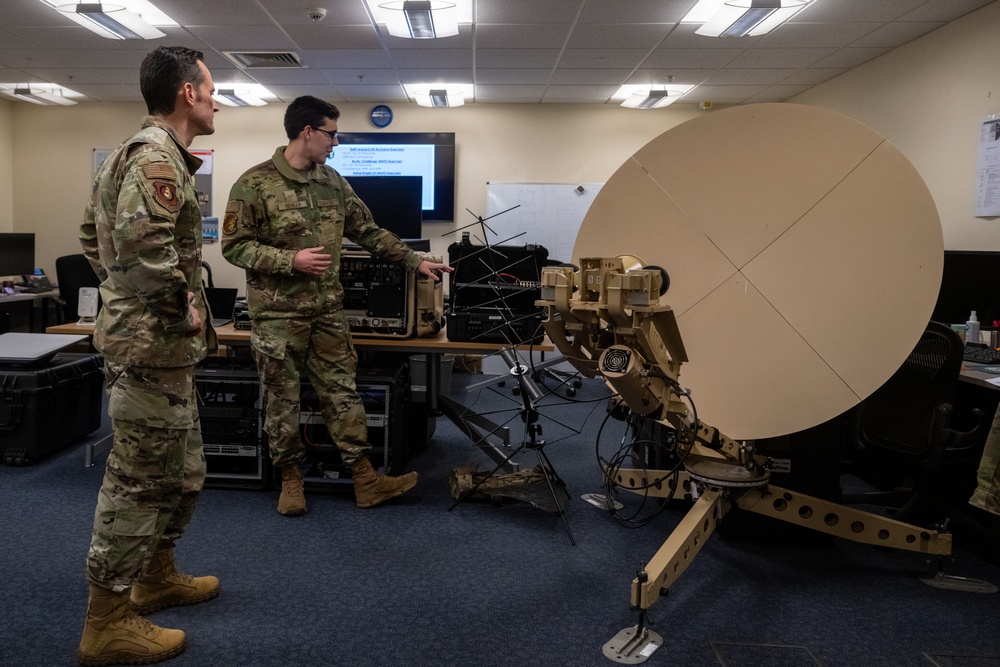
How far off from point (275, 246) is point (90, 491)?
1.39 meters

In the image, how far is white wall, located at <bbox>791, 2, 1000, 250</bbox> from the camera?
3447 millimetres

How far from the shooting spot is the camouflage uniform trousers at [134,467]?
1577 millimetres

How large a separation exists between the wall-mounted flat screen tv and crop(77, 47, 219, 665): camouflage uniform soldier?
4347mm

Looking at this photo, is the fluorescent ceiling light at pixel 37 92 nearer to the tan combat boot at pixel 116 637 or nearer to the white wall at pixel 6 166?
the white wall at pixel 6 166

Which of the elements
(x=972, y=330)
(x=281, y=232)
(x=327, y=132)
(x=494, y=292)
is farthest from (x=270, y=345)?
(x=972, y=330)

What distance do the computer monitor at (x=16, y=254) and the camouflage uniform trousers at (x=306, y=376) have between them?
12.1 feet

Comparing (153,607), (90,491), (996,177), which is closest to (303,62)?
(90,491)

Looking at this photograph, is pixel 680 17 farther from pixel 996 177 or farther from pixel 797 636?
pixel 797 636

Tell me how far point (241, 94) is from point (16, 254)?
2178 millimetres

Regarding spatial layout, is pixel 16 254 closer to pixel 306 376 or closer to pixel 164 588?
pixel 306 376

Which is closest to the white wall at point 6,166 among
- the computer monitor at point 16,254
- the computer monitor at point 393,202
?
the computer monitor at point 16,254

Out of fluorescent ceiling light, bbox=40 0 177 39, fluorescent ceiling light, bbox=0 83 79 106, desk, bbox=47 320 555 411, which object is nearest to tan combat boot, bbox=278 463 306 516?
desk, bbox=47 320 555 411

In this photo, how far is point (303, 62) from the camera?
15.7 ft

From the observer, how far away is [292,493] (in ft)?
8.67
